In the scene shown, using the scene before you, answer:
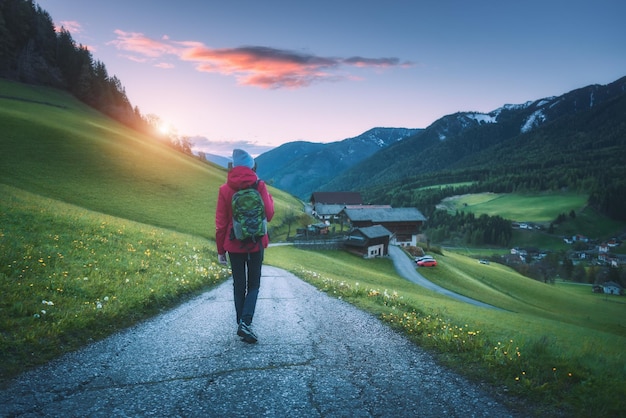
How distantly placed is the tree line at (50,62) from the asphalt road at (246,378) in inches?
5380

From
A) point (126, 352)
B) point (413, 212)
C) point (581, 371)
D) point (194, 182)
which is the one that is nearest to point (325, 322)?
point (126, 352)

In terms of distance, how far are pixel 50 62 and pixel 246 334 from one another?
158 metres

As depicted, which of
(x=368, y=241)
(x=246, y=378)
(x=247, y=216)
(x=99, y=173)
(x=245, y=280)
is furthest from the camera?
(x=368, y=241)

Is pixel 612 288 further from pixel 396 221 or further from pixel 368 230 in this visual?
pixel 368 230

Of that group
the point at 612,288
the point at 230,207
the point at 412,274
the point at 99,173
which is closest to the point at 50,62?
the point at 99,173

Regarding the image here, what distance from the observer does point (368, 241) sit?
66.9 m

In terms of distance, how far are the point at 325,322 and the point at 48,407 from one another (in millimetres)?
6364

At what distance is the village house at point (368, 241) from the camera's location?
67125mm

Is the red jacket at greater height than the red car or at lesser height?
greater

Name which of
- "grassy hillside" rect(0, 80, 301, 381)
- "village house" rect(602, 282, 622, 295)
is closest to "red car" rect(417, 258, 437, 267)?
"grassy hillside" rect(0, 80, 301, 381)

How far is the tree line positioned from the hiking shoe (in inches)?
5386

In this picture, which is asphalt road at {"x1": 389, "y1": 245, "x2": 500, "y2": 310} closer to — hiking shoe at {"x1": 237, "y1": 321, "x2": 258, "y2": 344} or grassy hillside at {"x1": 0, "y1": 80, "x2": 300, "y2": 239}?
grassy hillside at {"x1": 0, "y1": 80, "x2": 300, "y2": 239}

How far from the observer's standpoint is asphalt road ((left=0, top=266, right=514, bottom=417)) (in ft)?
16.4

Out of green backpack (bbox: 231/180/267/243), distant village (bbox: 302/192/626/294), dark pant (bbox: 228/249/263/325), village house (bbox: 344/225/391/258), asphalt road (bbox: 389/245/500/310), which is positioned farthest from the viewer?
distant village (bbox: 302/192/626/294)
